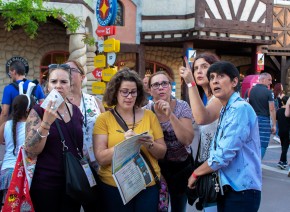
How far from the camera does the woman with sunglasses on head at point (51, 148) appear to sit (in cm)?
279

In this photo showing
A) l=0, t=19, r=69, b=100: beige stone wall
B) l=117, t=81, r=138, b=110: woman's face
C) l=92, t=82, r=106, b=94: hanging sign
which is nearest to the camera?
l=117, t=81, r=138, b=110: woman's face

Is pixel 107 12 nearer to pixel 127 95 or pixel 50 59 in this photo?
pixel 50 59

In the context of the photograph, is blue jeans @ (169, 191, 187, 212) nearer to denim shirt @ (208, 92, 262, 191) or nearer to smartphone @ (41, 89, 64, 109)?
denim shirt @ (208, 92, 262, 191)

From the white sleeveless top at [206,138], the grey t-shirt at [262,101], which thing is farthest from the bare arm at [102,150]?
the grey t-shirt at [262,101]

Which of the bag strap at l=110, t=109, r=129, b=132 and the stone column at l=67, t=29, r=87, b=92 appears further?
the stone column at l=67, t=29, r=87, b=92

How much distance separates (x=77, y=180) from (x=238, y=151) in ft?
3.89

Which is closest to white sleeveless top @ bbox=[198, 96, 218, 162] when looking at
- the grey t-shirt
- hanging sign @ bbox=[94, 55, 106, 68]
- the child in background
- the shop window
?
the grey t-shirt

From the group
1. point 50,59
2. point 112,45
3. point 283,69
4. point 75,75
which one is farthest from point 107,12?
point 283,69

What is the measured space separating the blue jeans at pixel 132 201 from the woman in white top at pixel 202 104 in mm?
369

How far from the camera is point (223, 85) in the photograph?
271 cm

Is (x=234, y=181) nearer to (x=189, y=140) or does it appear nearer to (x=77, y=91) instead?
(x=189, y=140)

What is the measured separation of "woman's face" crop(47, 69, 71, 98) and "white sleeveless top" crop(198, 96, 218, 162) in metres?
1.18

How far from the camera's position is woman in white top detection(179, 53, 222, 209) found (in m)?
3.00

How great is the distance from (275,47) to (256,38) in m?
3.03
